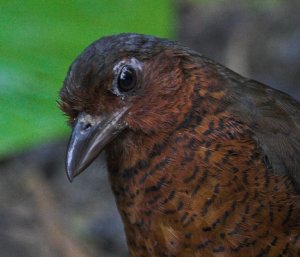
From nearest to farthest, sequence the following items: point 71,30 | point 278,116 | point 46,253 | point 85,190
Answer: point 71,30, point 278,116, point 46,253, point 85,190

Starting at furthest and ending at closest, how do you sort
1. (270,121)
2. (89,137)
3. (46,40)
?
(270,121) < (89,137) < (46,40)

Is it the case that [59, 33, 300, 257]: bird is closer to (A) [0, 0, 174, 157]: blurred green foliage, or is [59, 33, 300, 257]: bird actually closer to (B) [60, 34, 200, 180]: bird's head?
(B) [60, 34, 200, 180]: bird's head

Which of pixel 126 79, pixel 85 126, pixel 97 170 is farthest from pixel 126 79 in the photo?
pixel 97 170

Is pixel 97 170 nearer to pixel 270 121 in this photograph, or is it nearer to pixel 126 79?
pixel 270 121

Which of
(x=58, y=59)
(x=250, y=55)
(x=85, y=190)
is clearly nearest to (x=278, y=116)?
(x=58, y=59)

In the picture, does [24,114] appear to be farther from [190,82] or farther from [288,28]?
[288,28]

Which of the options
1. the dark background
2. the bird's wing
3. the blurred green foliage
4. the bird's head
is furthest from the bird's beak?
the dark background

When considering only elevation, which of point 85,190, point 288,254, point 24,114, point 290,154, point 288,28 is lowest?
point 85,190

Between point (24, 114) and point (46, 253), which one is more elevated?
point (24, 114)
